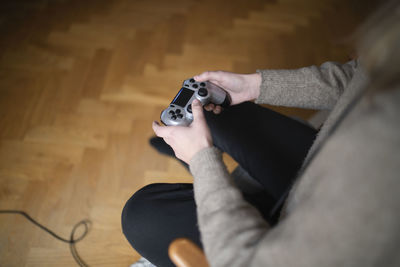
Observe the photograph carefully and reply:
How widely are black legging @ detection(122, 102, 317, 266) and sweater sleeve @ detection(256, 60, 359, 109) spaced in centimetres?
8

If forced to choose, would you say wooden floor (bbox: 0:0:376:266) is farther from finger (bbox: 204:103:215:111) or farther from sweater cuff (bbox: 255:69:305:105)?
finger (bbox: 204:103:215:111)

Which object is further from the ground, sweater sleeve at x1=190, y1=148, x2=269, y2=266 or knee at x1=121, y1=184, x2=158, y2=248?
sweater sleeve at x1=190, y1=148, x2=269, y2=266

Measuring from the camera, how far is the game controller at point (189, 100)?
2.09 ft

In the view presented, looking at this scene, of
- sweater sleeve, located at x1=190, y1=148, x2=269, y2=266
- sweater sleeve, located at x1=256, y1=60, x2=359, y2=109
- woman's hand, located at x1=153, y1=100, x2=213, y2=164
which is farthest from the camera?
sweater sleeve, located at x1=256, y1=60, x2=359, y2=109

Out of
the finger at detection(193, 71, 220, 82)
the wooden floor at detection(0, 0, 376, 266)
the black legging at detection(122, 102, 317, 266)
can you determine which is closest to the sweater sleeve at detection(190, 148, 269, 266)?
the black legging at detection(122, 102, 317, 266)

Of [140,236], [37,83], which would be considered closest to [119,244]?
[140,236]

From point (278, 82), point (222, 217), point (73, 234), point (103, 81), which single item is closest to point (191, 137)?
point (222, 217)

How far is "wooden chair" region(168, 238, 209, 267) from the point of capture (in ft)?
1.28

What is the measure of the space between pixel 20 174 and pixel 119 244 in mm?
455

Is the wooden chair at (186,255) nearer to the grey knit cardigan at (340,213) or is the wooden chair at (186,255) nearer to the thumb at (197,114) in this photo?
the grey knit cardigan at (340,213)

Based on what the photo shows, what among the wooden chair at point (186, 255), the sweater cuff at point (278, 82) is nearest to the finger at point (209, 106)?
the sweater cuff at point (278, 82)

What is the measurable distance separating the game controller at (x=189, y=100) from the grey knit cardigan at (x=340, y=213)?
261 millimetres

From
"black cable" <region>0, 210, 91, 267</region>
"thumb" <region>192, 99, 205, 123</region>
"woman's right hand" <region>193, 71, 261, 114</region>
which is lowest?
"black cable" <region>0, 210, 91, 267</region>

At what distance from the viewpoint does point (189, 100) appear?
66cm
